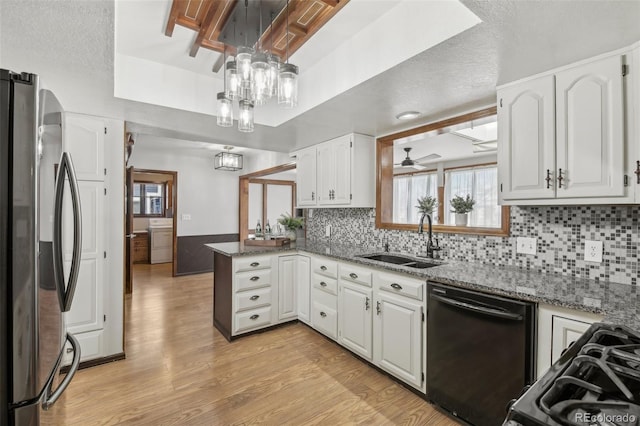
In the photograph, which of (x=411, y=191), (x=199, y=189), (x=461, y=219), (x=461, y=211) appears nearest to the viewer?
(x=461, y=219)

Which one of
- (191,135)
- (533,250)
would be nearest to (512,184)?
(533,250)

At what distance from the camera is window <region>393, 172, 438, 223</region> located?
6625 mm

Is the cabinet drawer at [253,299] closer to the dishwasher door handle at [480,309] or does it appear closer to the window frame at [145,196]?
the dishwasher door handle at [480,309]

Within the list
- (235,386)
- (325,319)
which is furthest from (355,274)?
(235,386)

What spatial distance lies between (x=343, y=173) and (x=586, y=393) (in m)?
2.85

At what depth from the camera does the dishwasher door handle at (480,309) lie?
1612mm

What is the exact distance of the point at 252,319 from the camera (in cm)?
323

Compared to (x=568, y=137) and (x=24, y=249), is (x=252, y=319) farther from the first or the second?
(x=568, y=137)

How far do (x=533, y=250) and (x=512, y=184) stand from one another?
538 millimetres

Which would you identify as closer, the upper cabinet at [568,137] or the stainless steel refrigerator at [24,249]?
the stainless steel refrigerator at [24,249]

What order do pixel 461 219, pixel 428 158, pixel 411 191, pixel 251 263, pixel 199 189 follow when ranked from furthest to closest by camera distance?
pixel 411 191
pixel 199 189
pixel 428 158
pixel 251 263
pixel 461 219

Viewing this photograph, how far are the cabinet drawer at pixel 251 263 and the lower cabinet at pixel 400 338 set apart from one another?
1354mm

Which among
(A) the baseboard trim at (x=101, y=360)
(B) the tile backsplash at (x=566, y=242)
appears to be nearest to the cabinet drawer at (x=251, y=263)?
(A) the baseboard trim at (x=101, y=360)

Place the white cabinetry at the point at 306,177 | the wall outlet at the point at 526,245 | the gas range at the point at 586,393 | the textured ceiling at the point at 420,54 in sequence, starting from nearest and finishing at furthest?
the gas range at the point at 586,393, the textured ceiling at the point at 420,54, the wall outlet at the point at 526,245, the white cabinetry at the point at 306,177
